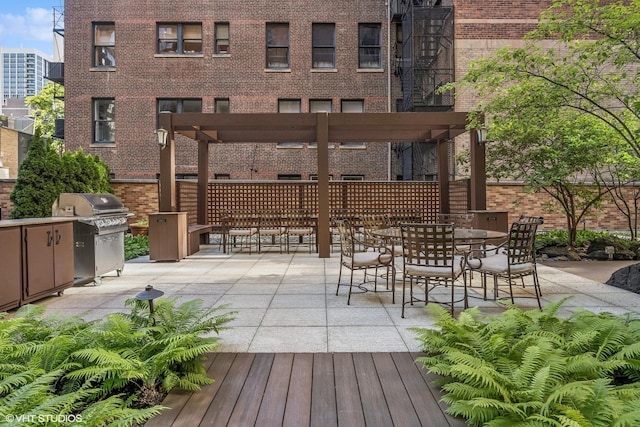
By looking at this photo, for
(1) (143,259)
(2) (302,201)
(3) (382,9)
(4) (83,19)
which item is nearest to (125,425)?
(1) (143,259)

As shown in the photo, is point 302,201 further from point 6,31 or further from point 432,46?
point 6,31

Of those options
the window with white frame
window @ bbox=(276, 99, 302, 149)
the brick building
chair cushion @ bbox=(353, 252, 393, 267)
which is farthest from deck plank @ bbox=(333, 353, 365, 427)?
the window with white frame

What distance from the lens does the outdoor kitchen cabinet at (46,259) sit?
5074mm

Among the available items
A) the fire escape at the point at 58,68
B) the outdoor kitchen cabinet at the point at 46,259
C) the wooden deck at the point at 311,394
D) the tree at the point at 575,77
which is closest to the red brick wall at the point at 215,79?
the fire escape at the point at 58,68

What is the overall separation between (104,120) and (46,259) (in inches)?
577

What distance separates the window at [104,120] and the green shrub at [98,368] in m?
16.7

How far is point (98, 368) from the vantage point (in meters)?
2.59

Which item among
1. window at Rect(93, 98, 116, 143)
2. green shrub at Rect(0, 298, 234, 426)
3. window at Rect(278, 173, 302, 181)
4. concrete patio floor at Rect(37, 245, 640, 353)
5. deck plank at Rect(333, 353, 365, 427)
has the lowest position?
deck plank at Rect(333, 353, 365, 427)

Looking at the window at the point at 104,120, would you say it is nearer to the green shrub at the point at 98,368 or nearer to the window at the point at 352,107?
the window at the point at 352,107

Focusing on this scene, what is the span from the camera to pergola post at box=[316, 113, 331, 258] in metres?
9.52

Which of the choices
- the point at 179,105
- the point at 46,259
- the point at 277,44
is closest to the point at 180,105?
the point at 179,105

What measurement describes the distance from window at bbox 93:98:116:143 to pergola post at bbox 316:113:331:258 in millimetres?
12375

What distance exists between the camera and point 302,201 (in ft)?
A: 41.8

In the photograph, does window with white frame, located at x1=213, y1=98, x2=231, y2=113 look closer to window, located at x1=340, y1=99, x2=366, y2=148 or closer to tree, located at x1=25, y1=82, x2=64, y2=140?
window, located at x1=340, y1=99, x2=366, y2=148
